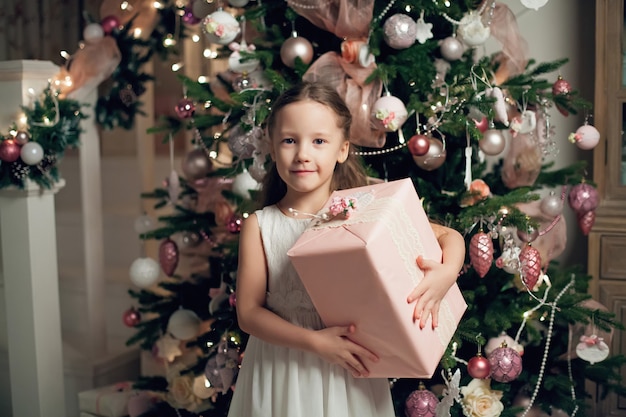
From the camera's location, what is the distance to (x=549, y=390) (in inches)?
81.7

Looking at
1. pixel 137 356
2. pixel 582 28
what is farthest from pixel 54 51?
pixel 582 28

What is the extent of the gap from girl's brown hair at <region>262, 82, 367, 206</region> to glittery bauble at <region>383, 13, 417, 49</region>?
0.32m

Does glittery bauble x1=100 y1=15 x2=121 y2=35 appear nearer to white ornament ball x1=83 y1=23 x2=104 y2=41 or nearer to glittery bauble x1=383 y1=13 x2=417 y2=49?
white ornament ball x1=83 y1=23 x2=104 y2=41

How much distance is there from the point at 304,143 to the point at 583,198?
3.48 ft

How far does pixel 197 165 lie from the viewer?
226cm

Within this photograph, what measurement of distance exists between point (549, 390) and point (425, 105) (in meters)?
0.90

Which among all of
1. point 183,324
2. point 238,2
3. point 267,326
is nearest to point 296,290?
point 267,326

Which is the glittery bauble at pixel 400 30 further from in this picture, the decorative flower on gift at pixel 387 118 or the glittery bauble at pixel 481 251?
the glittery bauble at pixel 481 251

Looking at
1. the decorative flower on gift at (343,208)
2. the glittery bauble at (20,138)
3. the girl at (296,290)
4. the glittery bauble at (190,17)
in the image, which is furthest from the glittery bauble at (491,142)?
the glittery bauble at (20,138)

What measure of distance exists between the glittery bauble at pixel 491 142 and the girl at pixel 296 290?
499mm

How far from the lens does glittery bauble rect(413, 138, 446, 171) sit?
188 centimetres

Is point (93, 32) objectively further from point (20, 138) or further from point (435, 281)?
point (435, 281)

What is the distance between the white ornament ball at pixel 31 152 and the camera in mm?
2197

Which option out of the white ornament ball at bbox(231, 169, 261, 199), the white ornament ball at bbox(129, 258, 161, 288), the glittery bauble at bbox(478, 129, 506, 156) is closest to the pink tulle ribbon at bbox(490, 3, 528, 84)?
the glittery bauble at bbox(478, 129, 506, 156)
